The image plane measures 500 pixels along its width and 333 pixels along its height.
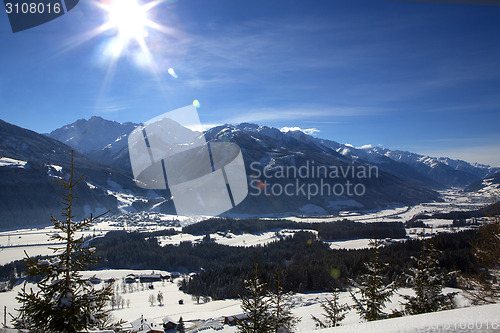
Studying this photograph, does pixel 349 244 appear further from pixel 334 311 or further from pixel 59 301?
pixel 59 301

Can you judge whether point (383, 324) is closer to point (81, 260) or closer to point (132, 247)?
point (81, 260)

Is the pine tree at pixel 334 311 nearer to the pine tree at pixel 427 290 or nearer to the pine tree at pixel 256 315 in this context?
the pine tree at pixel 427 290

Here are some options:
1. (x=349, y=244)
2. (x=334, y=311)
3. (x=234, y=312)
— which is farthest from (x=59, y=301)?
(x=349, y=244)

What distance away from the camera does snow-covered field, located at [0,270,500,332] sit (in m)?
3.94

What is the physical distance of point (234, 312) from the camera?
5269cm

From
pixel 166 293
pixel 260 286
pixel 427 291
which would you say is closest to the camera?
pixel 260 286

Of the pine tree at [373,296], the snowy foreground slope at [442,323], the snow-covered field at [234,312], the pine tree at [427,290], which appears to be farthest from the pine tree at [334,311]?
the snowy foreground slope at [442,323]

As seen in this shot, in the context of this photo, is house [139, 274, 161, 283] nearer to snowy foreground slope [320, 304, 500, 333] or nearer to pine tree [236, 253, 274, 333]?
pine tree [236, 253, 274, 333]

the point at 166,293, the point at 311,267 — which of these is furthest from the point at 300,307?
the point at 166,293

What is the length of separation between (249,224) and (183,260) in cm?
6131

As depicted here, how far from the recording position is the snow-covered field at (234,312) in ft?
12.9

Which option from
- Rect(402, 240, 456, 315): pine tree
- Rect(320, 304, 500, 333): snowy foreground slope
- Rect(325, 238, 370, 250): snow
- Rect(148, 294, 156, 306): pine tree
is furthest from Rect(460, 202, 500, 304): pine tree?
Rect(325, 238, 370, 250): snow

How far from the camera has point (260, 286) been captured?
11.2 meters

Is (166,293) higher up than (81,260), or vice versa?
(81,260)
